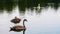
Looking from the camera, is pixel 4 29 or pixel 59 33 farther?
pixel 4 29

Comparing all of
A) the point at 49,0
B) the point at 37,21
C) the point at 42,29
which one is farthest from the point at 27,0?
the point at 42,29

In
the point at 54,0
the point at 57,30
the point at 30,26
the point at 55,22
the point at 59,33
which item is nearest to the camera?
the point at 59,33

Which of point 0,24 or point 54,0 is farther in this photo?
point 54,0

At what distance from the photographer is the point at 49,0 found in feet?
88.9

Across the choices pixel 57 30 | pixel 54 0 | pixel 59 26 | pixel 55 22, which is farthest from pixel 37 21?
pixel 54 0

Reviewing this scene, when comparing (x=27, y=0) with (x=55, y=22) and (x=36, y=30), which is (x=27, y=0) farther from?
(x=36, y=30)

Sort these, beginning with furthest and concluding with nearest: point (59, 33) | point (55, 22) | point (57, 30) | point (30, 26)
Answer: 1. point (55, 22)
2. point (30, 26)
3. point (57, 30)
4. point (59, 33)

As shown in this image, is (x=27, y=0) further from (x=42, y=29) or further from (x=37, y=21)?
(x=42, y=29)

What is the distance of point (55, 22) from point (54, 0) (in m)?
14.0

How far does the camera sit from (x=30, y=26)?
1164 cm

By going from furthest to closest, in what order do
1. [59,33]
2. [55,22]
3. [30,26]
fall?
[55,22] → [30,26] → [59,33]

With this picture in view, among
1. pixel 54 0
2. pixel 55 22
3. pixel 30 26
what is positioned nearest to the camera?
pixel 30 26

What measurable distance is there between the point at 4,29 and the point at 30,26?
47.5 inches

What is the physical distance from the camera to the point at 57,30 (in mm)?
10734
